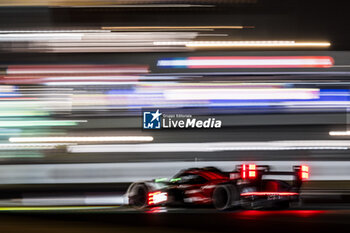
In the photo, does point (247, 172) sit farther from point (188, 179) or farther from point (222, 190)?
point (188, 179)

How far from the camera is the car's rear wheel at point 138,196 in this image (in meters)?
9.52

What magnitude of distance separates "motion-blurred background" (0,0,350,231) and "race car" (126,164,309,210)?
895cm

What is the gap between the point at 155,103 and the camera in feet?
70.1

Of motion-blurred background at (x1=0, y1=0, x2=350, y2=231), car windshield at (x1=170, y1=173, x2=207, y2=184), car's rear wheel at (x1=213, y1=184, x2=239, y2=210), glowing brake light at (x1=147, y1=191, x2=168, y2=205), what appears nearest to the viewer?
car's rear wheel at (x1=213, y1=184, x2=239, y2=210)

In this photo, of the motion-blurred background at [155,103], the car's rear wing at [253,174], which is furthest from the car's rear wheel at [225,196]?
the motion-blurred background at [155,103]

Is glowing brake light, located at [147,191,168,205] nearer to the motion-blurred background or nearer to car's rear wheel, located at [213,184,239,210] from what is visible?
car's rear wheel, located at [213,184,239,210]

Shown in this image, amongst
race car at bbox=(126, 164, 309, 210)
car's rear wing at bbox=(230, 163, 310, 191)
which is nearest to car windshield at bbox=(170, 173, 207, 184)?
race car at bbox=(126, 164, 309, 210)

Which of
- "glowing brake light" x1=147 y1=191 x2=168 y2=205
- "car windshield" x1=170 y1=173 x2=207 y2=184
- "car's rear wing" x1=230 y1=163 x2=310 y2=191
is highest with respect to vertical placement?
"car's rear wing" x1=230 y1=163 x2=310 y2=191

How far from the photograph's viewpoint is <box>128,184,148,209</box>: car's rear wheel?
952cm

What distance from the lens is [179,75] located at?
73.0 feet

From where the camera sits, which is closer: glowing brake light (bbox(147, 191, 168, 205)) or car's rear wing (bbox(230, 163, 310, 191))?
car's rear wing (bbox(230, 163, 310, 191))

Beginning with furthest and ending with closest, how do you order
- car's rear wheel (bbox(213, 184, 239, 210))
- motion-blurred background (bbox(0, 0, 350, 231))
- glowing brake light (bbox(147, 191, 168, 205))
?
motion-blurred background (bbox(0, 0, 350, 231)), glowing brake light (bbox(147, 191, 168, 205)), car's rear wheel (bbox(213, 184, 239, 210))

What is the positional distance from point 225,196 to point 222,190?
0.12 metres

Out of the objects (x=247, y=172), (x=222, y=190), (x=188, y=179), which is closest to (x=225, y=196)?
(x=222, y=190)
